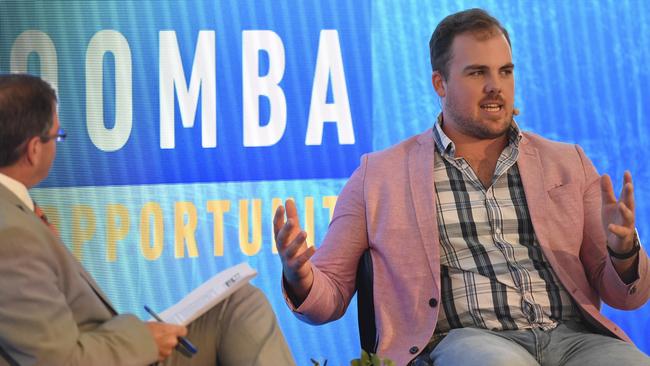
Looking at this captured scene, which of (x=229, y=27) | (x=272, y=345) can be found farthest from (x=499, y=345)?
(x=229, y=27)

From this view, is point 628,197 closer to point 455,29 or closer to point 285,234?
point 455,29

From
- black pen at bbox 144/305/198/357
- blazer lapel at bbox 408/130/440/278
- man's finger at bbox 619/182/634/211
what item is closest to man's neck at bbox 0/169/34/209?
black pen at bbox 144/305/198/357

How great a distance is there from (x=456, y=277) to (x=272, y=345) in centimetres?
73

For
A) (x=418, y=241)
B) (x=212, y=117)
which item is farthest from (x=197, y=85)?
(x=418, y=241)

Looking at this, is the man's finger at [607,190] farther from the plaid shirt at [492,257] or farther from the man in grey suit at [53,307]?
the man in grey suit at [53,307]

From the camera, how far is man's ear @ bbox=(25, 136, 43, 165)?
6.89ft

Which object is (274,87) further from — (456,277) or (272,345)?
(272,345)

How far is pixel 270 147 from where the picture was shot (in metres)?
3.82

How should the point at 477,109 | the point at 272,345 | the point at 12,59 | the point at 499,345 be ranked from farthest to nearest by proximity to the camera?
the point at 12,59, the point at 477,109, the point at 499,345, the point at 272,345

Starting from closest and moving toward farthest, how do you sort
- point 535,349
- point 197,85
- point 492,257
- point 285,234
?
point 285,234
point 535,349
point 492,257
point 197,85

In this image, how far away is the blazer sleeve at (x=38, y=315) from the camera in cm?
190

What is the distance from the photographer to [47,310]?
192 cm

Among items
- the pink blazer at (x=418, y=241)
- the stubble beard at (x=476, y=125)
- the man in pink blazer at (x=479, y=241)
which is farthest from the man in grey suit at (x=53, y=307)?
the stubble beard at (x=476, y=125)

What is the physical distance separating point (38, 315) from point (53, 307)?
0.04 metres
